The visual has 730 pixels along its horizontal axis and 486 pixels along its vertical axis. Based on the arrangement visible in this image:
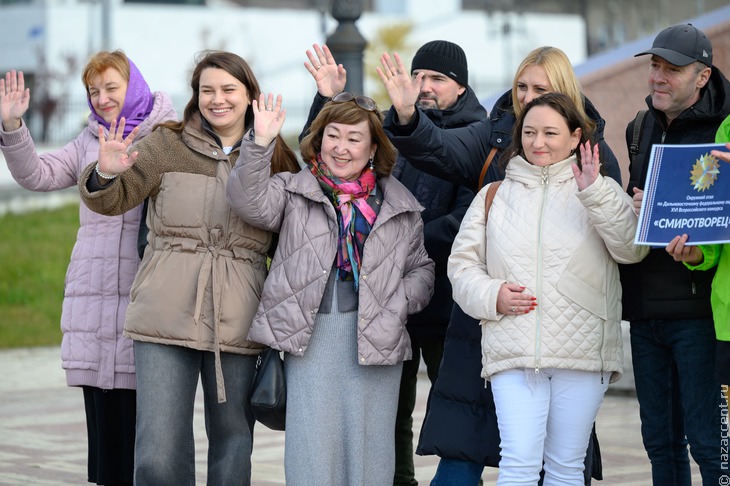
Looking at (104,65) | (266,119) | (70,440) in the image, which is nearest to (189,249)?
(266,119)

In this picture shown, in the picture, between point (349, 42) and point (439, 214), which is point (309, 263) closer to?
point (439, 214)

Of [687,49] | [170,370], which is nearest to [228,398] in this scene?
[170,370]

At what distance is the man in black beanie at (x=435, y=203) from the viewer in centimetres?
578

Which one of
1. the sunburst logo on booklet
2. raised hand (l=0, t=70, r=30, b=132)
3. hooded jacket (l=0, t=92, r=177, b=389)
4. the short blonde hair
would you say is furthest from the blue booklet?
raised hand (l=0, t=70, r=30, b=132)

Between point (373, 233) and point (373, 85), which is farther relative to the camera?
point (373, 85)

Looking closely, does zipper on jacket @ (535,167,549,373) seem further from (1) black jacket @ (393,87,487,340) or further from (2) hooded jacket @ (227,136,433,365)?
(1) black jacket @ (393,87,487,340)

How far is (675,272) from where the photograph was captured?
5066 mm

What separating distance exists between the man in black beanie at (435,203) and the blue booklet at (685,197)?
1.11 meters

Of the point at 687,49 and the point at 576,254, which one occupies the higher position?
the point at 687,49

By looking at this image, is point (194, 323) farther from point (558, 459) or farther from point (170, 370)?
point (558, 459)

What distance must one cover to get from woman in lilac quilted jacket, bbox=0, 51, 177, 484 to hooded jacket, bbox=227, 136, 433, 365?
92cm

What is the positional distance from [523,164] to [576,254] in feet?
1.36

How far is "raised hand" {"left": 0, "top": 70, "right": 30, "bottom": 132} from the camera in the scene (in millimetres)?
5734

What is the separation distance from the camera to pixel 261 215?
506 cm
